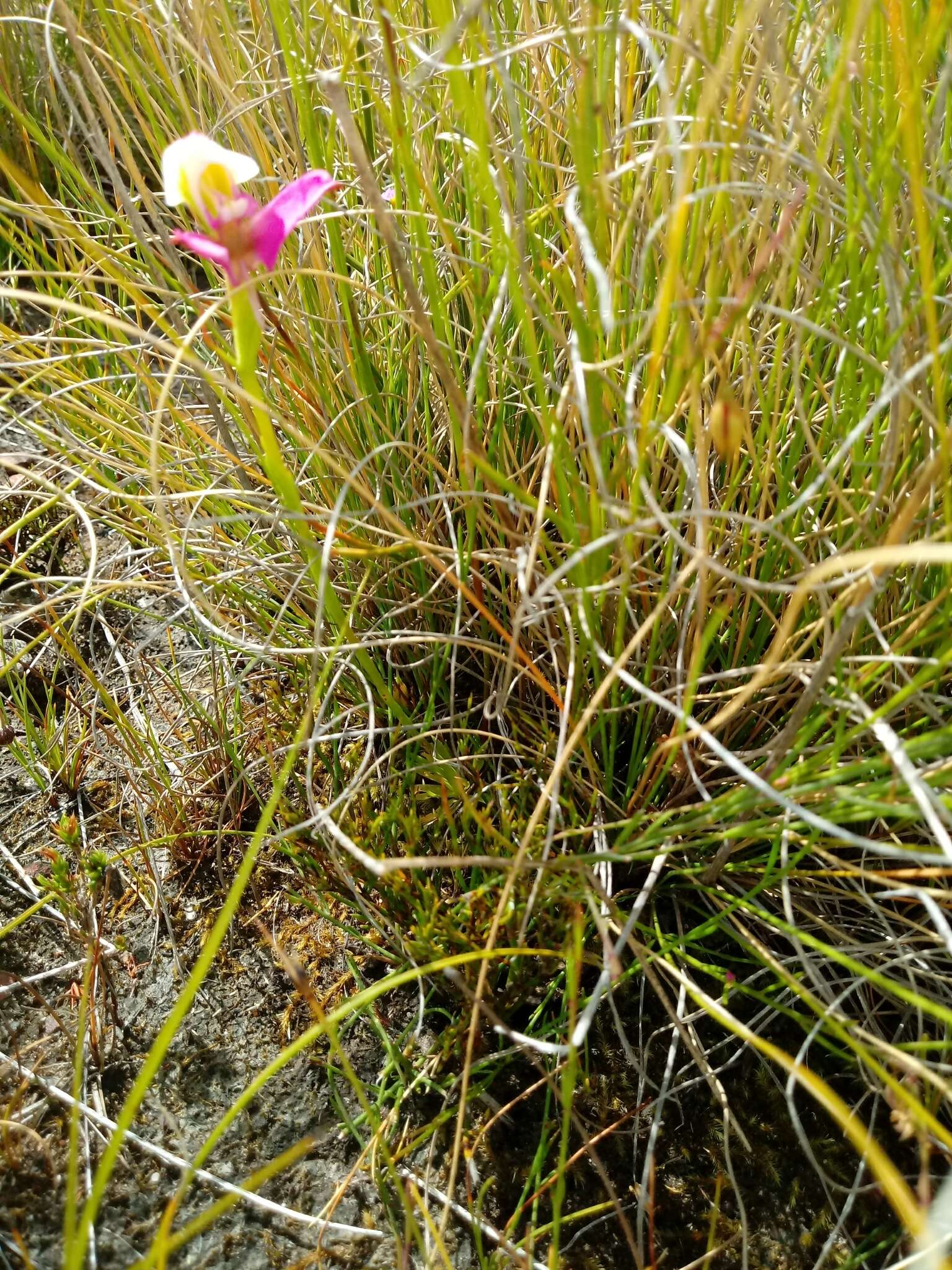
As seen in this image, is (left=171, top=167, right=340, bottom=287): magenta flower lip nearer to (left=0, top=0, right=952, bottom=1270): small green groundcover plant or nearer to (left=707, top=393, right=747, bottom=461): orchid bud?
(left=0, top=0, right=952, bottom=1270): small green groundcover plant

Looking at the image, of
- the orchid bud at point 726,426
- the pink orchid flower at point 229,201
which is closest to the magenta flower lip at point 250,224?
the pink orchid flower at point 229,201

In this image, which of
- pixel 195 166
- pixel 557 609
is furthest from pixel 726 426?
pixel 195 166

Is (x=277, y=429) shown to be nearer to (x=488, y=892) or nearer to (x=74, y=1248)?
(x=488, y=892)

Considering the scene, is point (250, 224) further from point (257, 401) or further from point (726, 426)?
point (726, 426)

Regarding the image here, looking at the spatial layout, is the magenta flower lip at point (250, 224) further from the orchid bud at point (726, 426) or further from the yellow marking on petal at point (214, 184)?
the orchid bud at point (726, 426)

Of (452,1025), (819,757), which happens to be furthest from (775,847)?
(452,1025)

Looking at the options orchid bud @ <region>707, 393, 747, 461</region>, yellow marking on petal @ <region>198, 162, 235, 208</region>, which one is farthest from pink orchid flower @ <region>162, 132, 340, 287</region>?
orchid bud @ <region>707, 393, 747, 461</region>
